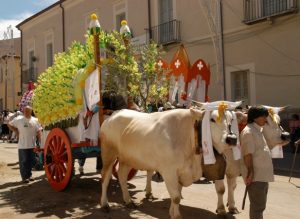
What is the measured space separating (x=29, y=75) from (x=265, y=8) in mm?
20710

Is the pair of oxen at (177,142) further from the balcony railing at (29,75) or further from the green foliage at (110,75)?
the balcony railing at (29,75)

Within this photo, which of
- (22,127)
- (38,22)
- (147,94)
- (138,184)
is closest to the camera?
(147,94)

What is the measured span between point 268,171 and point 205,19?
13.0 metres

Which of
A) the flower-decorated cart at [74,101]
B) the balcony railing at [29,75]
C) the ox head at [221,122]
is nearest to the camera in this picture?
the ox head at [221,122]

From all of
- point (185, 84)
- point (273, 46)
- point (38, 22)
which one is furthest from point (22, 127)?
point (38, 22)

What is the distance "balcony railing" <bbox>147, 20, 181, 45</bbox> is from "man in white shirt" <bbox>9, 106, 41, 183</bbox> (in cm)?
950

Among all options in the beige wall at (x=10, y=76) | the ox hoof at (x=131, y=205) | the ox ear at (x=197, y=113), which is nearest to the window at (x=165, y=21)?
the ox hoof at (x=131, y=205)

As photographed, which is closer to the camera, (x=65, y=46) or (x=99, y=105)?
(x=99, y=105)

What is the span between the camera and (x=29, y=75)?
104 ft

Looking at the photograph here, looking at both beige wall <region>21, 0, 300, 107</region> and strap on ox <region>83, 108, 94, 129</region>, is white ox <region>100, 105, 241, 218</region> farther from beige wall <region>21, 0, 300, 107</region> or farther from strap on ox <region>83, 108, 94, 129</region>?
beige wall <region>21, 0, 300, 107</region>

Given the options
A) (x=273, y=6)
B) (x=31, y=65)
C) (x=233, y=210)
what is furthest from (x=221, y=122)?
(x=31, y=65)

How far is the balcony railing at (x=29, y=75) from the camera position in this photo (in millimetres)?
31027

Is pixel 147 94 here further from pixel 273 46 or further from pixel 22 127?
pixel 273 46

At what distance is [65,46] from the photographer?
90.2 ft
